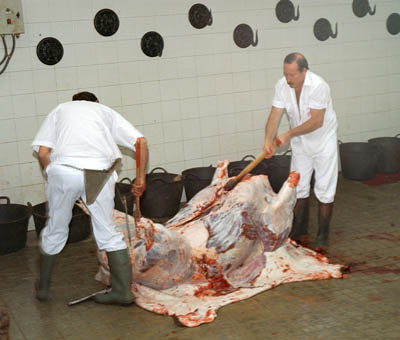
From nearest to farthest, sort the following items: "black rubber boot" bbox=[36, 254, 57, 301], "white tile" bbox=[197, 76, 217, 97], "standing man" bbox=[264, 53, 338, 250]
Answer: "black rubber boot" bbox=[36, 254, 57, 301] < "standing man" bbox=[264, 53, 338, 250] < "white tile" bbox=[197, 76, 217, 97]

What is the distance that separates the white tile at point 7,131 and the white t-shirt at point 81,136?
1855 millimetres

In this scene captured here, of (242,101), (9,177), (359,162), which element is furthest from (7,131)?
(359,162)

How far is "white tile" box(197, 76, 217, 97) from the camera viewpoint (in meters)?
6.95

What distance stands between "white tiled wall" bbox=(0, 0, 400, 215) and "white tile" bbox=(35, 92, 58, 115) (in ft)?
0.03

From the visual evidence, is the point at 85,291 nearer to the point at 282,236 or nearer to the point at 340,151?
the point at 282,236

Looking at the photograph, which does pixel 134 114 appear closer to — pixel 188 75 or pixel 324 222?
pixel 188 75

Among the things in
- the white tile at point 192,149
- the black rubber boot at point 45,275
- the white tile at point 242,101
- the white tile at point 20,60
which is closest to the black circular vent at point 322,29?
the white tile at point 242,101

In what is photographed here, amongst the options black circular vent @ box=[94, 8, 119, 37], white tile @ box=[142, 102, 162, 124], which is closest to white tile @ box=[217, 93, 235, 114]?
white tile @ box=[142, 102, 162, 124]

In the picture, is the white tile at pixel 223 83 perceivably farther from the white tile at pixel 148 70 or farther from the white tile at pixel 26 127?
the white tile at pixel 26 127

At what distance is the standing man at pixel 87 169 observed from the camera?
4.23 meters

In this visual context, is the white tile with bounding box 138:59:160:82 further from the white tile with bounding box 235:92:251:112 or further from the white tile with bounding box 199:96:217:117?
the white tile with bounding box 235:92:251:112

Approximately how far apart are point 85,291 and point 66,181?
3.30 ft

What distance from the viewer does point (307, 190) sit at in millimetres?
5598

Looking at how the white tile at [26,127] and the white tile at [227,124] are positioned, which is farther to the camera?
the white tile at [227,124]
